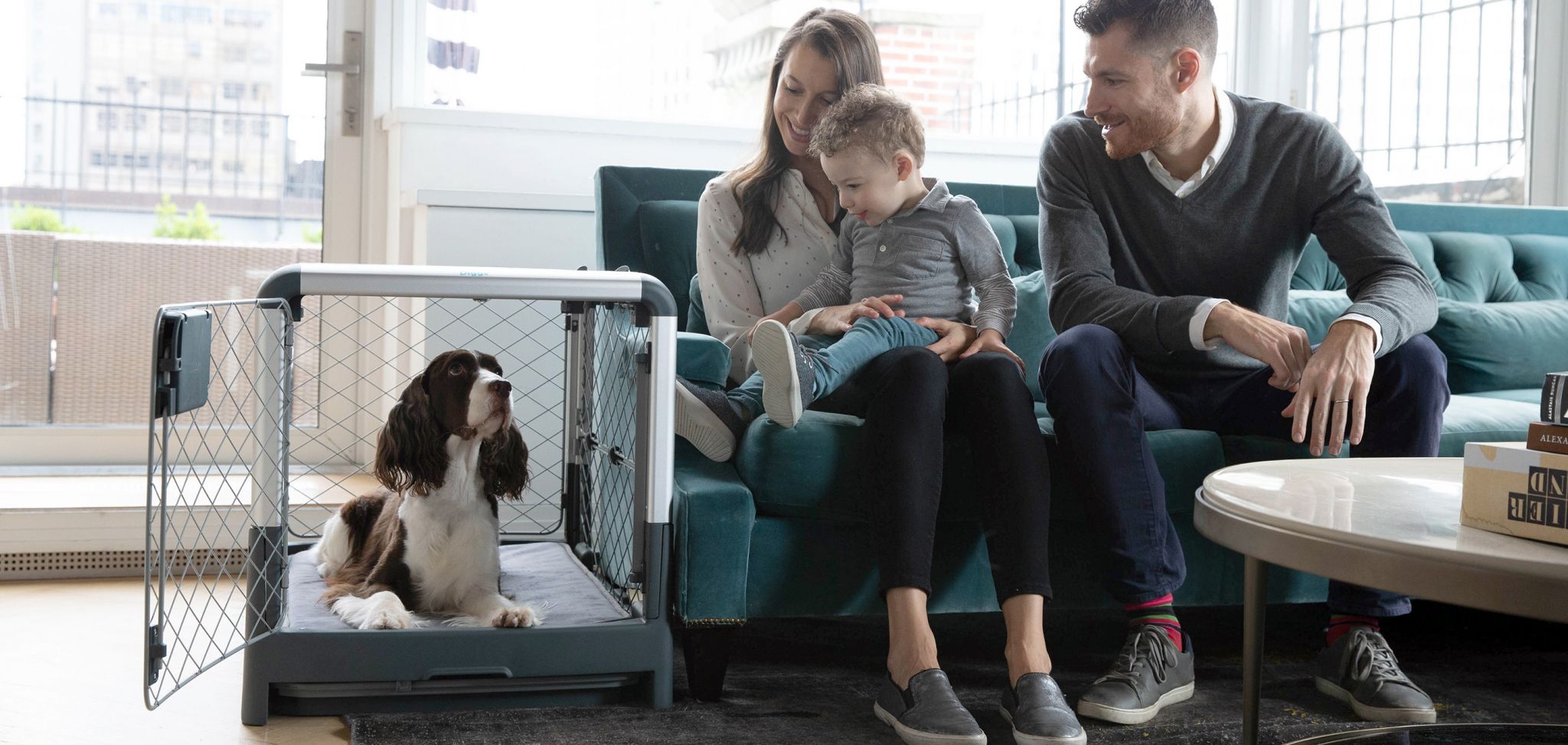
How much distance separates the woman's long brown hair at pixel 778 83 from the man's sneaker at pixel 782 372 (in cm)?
41

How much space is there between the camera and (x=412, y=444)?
1.74m

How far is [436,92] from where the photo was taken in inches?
120

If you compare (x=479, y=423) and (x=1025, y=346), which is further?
(x=1025, y=346)

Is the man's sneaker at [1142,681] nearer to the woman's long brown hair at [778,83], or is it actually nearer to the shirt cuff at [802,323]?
the shirt cuff at [802,323]

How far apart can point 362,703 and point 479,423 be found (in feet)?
1.36

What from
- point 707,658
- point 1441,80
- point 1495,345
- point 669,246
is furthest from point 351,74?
point 1441,80

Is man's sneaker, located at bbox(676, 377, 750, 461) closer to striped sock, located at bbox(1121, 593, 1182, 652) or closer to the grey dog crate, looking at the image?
the grey dog crate

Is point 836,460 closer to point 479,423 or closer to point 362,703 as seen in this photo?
point 479,423

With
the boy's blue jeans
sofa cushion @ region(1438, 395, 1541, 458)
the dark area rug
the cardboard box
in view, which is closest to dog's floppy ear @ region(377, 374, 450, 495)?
the dark area rug

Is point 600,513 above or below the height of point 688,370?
below

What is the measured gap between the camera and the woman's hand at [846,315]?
1.87 m

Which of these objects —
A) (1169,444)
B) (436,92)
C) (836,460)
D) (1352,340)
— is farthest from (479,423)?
(436,92)

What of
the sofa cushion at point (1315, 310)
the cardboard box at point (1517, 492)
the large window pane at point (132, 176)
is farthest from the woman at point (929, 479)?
the large window pane at point (132, 176)

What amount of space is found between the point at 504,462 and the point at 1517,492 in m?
1.33
